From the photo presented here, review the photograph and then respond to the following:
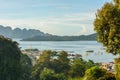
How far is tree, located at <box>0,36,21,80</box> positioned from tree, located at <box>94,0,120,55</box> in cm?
2212

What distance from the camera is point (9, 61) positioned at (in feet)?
141

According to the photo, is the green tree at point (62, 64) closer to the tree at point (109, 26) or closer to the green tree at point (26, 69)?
the green tree at point (26, 69)

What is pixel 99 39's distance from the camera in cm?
2161

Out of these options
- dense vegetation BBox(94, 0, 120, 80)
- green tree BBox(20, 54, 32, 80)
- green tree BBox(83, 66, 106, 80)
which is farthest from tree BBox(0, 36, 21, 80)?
dense vegetation BBox(94, 0, 120, 80)

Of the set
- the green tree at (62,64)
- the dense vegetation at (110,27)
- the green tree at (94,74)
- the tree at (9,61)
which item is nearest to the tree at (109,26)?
the dense vegetation at (110,27)

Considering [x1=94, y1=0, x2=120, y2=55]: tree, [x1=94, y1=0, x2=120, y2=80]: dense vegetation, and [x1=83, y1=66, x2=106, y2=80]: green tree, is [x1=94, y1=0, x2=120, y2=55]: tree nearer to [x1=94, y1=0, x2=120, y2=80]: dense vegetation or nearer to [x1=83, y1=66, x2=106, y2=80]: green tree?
[x1=94, y1=0, x2=120, y2=80]: dense vegetation

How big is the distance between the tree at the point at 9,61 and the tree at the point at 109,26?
2212 centimetres

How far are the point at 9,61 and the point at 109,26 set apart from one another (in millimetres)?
23727

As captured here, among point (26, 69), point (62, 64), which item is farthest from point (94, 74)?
point (26, 69)

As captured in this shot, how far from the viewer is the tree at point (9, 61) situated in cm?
4185

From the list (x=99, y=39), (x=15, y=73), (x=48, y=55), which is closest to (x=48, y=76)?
(x=15, y=73)

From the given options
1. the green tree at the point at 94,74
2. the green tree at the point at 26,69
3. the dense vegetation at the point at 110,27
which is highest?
the dense vegetation at the point at 110,27

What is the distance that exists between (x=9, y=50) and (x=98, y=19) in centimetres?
2417

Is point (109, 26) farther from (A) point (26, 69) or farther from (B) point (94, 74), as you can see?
(A) point (26, 69)
